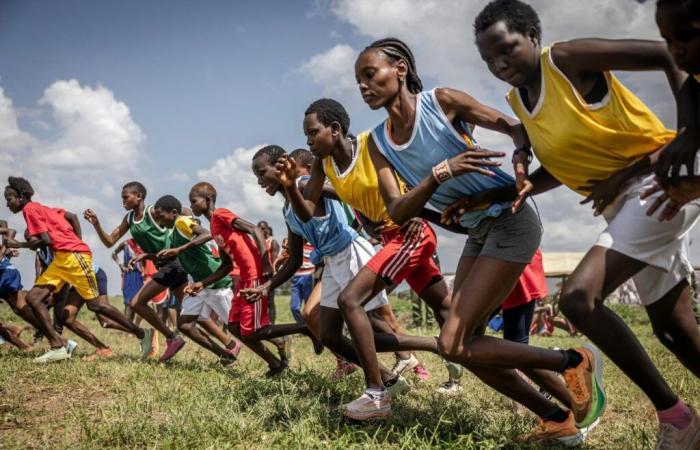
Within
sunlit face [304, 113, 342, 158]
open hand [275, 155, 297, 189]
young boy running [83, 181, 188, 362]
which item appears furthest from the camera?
young boy running [83, 181, 188, 362]

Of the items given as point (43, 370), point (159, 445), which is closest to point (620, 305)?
point (43, 370)

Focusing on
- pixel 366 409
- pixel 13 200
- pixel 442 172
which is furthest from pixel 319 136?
pixel 13 200

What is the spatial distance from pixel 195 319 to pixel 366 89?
495 cm

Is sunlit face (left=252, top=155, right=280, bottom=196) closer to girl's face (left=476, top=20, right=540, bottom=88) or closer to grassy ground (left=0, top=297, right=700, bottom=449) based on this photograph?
grassy ground (left=0, top=297, right=700, bottom=449)

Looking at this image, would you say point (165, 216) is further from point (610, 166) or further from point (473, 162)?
point (610, 166)

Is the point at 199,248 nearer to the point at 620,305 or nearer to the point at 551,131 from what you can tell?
the point at 551,131

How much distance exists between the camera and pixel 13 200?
8.38 metres

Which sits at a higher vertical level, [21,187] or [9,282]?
[21,187]

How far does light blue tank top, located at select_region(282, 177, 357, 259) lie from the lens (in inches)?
209

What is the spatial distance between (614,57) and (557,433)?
1970 millimetres

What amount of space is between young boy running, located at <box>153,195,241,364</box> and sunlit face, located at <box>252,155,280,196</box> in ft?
6.82

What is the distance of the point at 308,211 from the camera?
14.8ft

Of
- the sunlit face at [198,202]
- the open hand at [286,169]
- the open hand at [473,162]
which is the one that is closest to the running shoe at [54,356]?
the sunlit face at [198,202]

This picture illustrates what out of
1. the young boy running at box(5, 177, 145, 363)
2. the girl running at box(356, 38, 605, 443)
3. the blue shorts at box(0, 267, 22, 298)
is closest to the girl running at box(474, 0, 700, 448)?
the girl running at box(356, 38, 605, 443)
